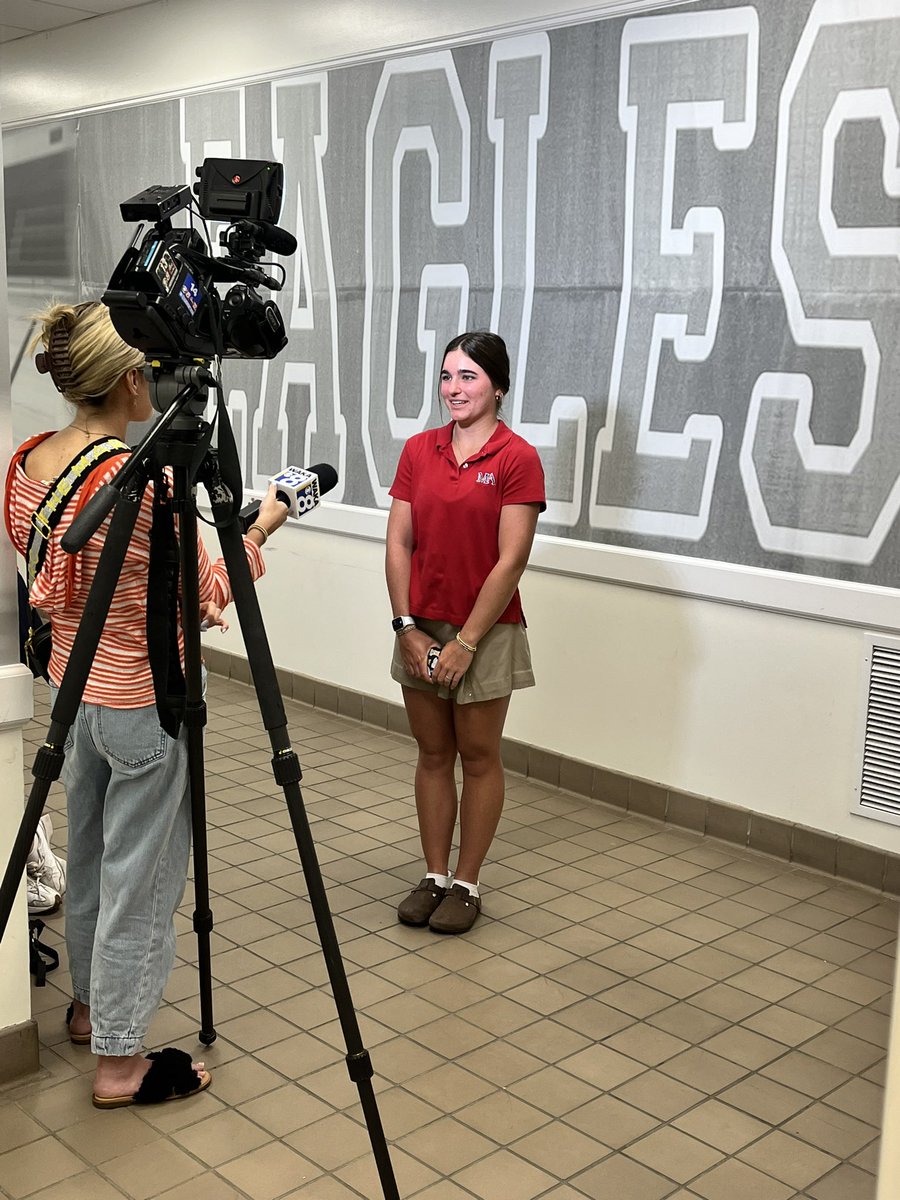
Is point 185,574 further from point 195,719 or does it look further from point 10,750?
point 10,750

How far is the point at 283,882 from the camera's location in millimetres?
3586

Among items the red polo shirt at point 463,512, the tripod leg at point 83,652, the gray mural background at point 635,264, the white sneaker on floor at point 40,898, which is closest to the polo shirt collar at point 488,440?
the red polo shirt at point 463,512

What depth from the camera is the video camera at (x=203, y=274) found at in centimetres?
189

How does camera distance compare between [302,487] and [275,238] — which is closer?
[275,238]

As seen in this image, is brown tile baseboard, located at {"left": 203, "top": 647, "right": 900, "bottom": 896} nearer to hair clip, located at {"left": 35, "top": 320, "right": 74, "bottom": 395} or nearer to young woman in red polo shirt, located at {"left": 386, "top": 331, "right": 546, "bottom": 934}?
young woman in red polo shirt, located at {"left": 386, "top": 331, "right": 546, "bottom": 934}

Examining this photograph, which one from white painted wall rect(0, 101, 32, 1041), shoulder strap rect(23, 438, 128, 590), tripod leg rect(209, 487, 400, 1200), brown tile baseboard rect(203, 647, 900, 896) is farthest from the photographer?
brown tile baseboard rect(203, 647, 900, 896)

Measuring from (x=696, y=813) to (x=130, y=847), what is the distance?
2153mm

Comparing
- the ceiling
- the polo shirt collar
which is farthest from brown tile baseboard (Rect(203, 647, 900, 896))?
the ceiling

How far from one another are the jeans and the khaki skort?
3.24 feet

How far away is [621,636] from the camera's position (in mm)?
4160

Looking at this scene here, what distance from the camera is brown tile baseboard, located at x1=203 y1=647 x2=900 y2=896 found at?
12.0 ft

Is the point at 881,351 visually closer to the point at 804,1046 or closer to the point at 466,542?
the point at 466,542

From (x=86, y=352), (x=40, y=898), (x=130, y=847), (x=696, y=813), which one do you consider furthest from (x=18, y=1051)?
(x=696, y=813)

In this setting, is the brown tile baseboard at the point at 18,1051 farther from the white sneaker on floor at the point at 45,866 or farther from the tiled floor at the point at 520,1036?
the white sneaker on floor at the point at 45,866
